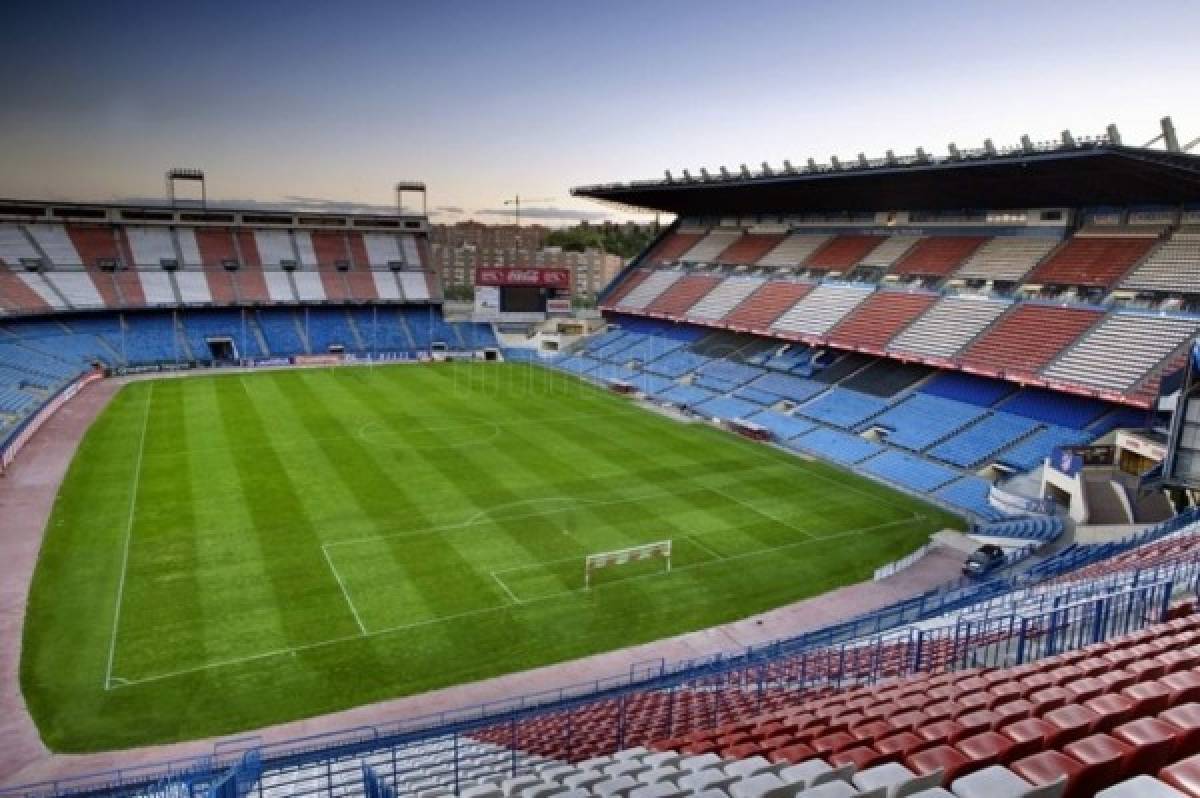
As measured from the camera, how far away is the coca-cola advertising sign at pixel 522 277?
76062 millimetres

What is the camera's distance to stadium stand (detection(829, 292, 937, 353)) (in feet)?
158

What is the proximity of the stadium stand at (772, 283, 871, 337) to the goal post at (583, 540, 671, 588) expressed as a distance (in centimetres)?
2842

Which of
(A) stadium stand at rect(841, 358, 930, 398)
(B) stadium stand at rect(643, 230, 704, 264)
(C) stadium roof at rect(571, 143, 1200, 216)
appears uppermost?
(C) stadium roof at rect(571, 143, 1200, 216)

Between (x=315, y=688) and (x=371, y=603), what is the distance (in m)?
4.47

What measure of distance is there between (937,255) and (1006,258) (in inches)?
204

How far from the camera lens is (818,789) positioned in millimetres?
5594

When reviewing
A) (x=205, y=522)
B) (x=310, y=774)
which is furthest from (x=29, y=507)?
(x=310, y=774)

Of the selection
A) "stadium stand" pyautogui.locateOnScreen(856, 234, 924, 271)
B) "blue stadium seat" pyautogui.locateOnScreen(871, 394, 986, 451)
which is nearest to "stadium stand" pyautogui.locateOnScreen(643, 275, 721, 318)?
"stadium stand" pyautogui.locateOnScreen(856, 234, 924, 271)

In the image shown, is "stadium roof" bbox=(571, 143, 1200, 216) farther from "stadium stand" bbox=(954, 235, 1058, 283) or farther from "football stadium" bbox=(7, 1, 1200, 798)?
"stadium stand" bbox=(954, 235, 1058, 283)

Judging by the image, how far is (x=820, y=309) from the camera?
54562 millimetres

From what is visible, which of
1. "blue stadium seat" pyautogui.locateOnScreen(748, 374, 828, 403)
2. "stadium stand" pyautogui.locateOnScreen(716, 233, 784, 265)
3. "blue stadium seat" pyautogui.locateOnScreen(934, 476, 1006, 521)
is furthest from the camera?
"stadium stand" pyautogui.locateOnScreen(716, 233, 784, 265)

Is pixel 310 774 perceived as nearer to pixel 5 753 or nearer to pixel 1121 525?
pixel 5 753

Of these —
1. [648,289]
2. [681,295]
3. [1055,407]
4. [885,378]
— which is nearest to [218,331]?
[648,289]

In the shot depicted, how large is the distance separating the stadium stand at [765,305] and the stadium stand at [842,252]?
7.71 ft
